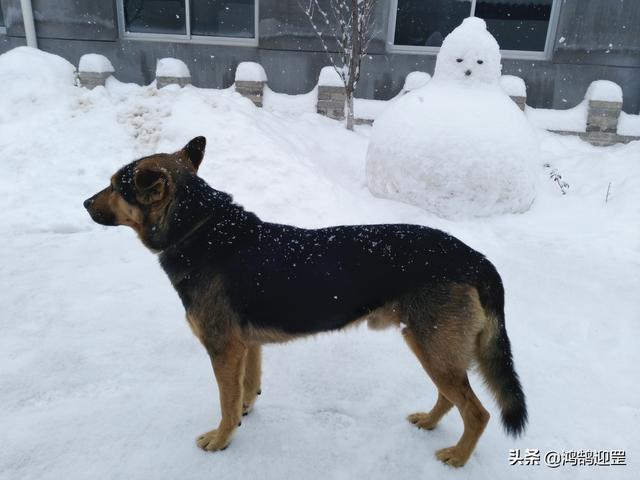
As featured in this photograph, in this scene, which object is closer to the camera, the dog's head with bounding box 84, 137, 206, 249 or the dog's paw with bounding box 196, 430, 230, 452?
the dog's head with bounding box 84, 137, 206, 249

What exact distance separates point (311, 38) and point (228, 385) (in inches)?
359

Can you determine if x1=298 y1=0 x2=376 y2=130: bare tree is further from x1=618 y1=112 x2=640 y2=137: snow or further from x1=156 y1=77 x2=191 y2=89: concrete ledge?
x1=618 y1=112 x2=640 y2=137: snow

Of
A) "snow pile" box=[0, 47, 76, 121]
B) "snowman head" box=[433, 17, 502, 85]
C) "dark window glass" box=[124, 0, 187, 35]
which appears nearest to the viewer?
"snowman head" box=[433, 17, 502, 85]

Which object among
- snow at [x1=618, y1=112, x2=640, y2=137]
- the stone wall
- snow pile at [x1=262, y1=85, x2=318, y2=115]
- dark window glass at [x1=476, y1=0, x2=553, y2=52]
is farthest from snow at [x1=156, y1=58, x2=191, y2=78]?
snow at [x1=618, y1=112, x2=640, y2=137]

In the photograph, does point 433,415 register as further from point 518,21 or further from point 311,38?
point 518,21

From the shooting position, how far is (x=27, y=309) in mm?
4039

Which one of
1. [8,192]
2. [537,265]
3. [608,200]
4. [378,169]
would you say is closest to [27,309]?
[8,192]

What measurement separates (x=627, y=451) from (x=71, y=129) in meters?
7.70

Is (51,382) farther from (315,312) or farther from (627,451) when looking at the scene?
(627,451)

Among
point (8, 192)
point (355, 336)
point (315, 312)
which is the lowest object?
point (355, 336)

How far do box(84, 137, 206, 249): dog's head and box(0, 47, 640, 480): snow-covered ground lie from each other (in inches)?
48.9

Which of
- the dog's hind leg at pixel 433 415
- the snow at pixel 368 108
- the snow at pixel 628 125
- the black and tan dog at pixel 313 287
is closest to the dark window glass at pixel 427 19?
→ the snow at pixel 368 108

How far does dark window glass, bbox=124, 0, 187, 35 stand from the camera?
10609 millimetres

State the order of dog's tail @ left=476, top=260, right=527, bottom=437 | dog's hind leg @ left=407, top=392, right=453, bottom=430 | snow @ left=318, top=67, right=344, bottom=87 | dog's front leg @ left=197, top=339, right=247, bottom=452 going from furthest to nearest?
snow @ left=318, top=67, right=344, bottom=87, dog's hind leg @ left=407, top=392, right=453, bottom=430, dog's front leg @ left=197, top=339, right=247, bottom=452, dog's tail @ left=476, top=260, right=527, bottom=437
